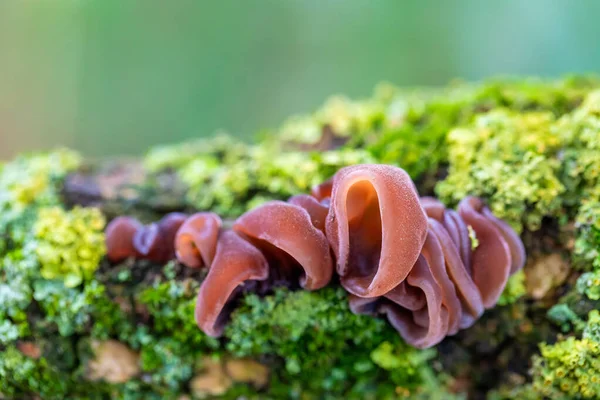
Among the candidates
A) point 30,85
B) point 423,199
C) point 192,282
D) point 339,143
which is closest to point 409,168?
point 423,199

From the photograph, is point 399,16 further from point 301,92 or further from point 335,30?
point 301,92

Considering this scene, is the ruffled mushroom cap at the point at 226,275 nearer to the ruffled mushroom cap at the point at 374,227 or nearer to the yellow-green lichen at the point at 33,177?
the ruffled mushroom cap at the point at 374,227

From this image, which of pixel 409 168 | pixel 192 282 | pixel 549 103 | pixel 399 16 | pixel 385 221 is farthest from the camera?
pixel 399 16

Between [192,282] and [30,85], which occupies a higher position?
[30,85]

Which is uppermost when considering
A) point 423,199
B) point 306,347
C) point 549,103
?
point 549,103

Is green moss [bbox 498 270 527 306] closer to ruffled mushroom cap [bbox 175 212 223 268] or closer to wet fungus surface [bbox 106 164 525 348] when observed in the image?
wet fungus surface [bbox 106 164 525 348]

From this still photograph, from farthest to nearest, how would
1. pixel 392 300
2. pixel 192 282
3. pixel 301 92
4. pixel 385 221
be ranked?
pixel 301 92 → pixel 192 282 → pixel 392 300 → pixel 385 221

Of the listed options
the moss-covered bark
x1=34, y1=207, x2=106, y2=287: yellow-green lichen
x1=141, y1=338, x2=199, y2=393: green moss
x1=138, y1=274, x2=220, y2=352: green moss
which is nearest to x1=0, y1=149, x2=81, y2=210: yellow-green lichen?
the moss-covered bark
